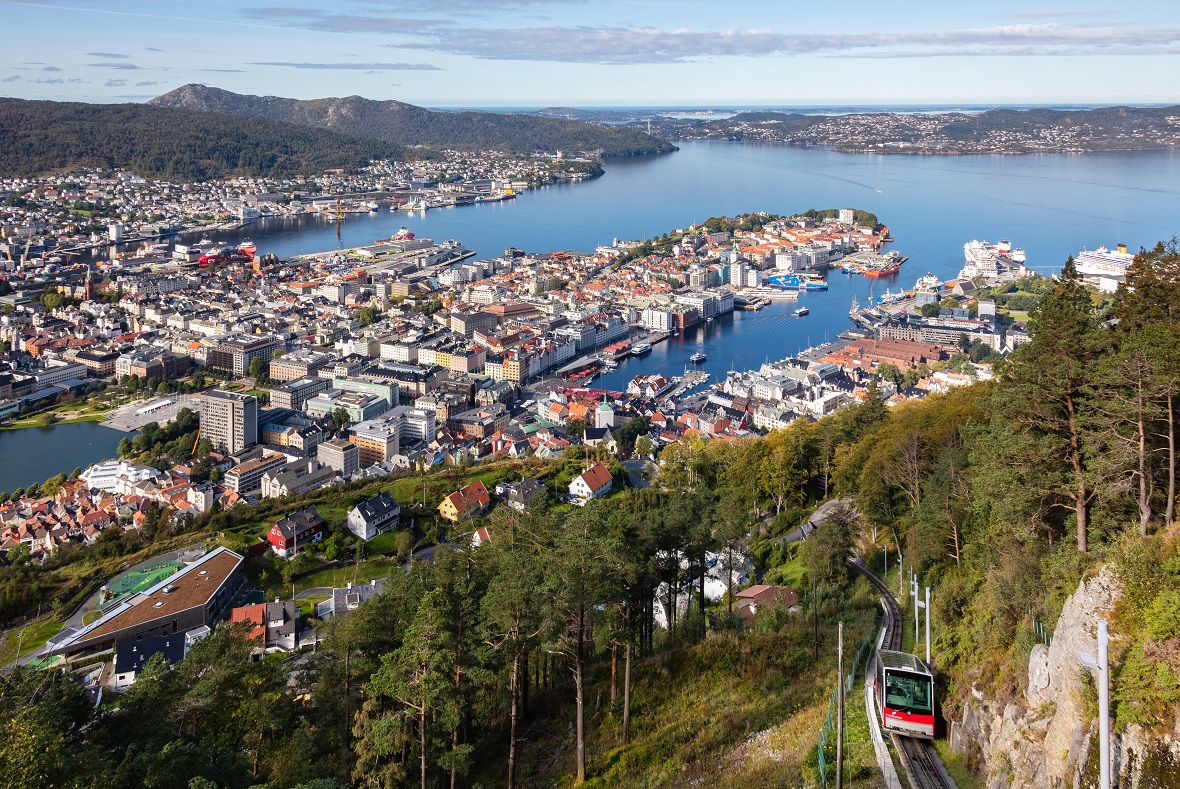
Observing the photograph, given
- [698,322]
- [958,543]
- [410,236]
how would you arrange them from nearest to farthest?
[958,543] < [698,322] < [410,236]

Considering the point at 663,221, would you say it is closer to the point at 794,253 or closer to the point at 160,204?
the point at 794,253

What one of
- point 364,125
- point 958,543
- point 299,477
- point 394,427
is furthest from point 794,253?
point 364,125

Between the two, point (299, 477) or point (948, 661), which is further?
point (299, 477)

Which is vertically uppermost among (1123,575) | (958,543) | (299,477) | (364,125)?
(364,125)

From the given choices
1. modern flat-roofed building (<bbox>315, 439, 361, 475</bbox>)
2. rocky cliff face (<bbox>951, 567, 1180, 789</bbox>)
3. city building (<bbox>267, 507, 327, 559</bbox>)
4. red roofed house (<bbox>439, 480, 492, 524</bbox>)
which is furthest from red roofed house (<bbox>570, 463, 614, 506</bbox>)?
rocky cliff face (<bbox>951, 567, 1180, 789</bbox>)

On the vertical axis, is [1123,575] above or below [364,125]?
below

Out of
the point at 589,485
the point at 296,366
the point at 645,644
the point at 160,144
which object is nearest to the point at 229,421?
the point at 296,366

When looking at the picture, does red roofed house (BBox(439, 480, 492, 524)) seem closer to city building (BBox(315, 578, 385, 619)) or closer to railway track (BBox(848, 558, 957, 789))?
city building (BBox(315, 578, 385, 619))

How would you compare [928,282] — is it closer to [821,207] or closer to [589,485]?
[821,207]
